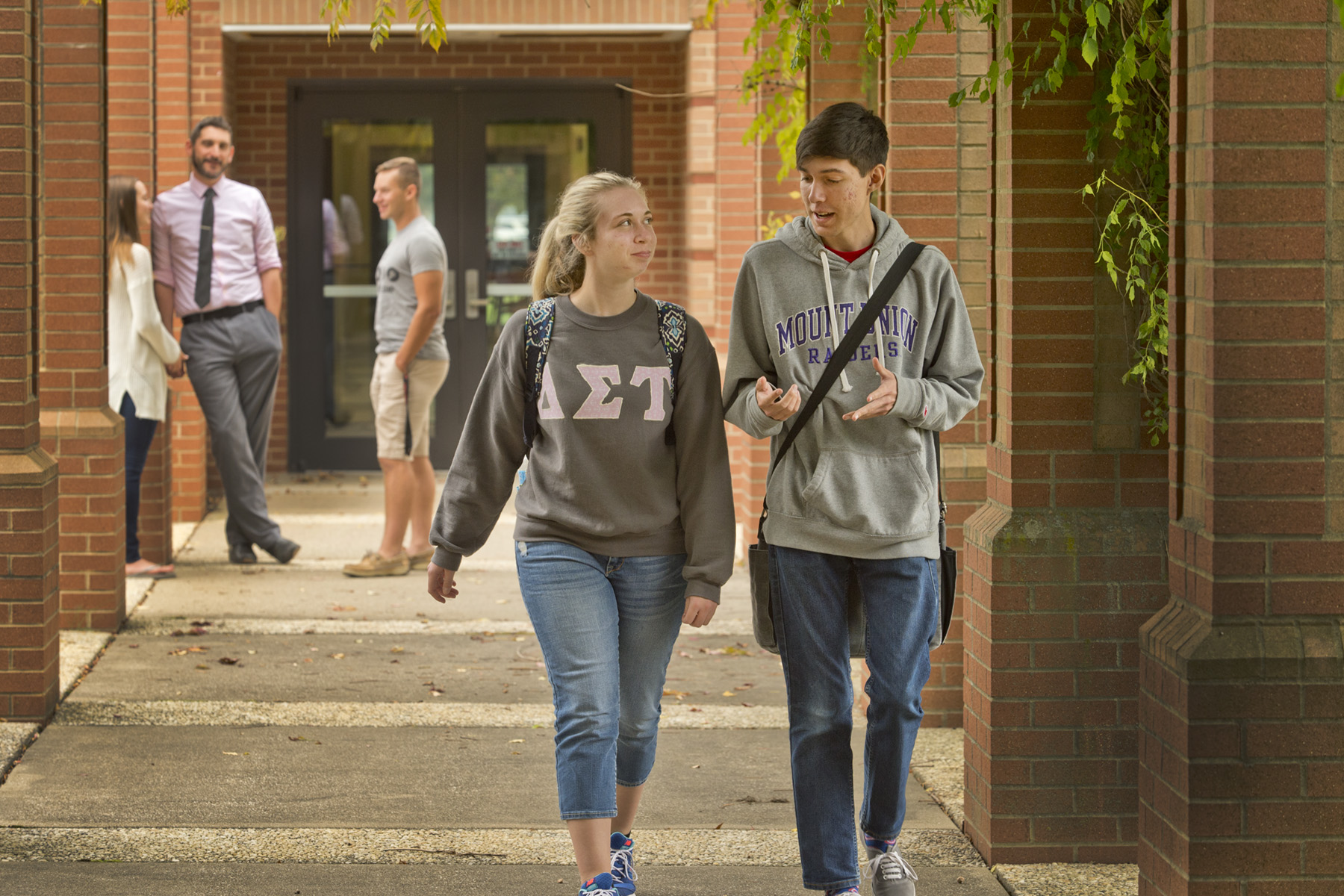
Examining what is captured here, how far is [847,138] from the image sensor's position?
3.77 m

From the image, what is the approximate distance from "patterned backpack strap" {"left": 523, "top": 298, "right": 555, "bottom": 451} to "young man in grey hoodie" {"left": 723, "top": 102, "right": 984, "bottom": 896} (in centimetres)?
44

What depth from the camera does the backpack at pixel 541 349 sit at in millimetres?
3916

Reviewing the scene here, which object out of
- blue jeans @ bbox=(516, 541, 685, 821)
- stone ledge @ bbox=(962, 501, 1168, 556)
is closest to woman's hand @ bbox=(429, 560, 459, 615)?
blue jeans @ bbox=(516, 541, 685, 821)

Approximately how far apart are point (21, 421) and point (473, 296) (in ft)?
23.3

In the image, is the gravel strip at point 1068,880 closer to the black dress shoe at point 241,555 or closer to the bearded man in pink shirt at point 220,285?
the bearded man in pink shirt at point 220,285

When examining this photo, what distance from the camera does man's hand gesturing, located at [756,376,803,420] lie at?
361 centimetres

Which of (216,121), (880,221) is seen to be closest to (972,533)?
(880,221)

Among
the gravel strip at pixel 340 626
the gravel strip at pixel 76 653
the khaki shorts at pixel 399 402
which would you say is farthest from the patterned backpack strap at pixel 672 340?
the khaki shorts at pixel 399 402

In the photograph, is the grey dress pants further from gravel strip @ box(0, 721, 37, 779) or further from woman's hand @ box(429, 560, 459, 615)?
woman's hand @ box(429, 560, 459, 615)

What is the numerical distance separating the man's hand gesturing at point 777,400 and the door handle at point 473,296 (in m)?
9.24

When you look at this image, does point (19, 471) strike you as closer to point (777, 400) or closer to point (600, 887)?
point (600, 887)

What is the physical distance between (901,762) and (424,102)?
957 centimetres

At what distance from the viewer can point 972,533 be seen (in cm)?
477

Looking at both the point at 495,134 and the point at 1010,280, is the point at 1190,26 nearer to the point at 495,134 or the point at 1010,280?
the point at 1010,280
